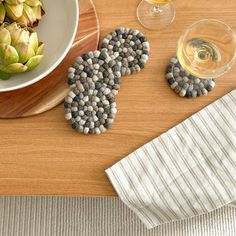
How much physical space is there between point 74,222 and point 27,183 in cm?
31

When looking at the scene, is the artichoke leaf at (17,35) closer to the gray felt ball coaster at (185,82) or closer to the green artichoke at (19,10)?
the green artichoke at (19,10)

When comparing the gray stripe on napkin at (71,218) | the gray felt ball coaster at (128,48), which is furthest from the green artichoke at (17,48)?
the gray stripe on napkin at (71,218)

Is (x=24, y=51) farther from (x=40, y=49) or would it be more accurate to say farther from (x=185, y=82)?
(x=185, y=82)

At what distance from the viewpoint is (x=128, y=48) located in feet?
2.66

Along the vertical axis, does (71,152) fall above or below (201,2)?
below

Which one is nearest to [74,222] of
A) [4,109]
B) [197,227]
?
[197,227]

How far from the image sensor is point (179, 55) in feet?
2.53

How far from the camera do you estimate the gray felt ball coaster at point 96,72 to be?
785 millimetres

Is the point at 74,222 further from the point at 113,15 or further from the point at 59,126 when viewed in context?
the point at 113,15

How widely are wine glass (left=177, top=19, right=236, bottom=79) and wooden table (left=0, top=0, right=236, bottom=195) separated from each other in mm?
29

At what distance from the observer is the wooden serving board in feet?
2.56

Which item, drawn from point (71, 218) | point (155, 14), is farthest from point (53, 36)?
point (71, 218)

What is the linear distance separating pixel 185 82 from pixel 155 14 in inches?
5.4

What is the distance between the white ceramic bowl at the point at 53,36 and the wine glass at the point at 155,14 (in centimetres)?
11
